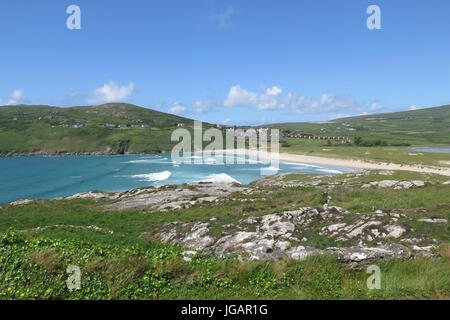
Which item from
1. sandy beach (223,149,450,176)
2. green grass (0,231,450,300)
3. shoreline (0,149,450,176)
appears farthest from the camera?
shoreline (0,149,450,176)

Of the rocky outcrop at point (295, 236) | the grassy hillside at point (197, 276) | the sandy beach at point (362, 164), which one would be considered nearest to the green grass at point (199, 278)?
the grassy hillside at point (197, 276)

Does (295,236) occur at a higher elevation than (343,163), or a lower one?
higher

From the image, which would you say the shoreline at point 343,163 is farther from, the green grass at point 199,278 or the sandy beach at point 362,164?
the green grass at point 199,278

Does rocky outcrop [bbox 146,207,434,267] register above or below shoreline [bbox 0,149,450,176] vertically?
above

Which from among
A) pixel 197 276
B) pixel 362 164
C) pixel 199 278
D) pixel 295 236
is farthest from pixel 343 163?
pixel 199 278

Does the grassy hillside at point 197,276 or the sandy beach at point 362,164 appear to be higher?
the grassy hillside at point 197,276

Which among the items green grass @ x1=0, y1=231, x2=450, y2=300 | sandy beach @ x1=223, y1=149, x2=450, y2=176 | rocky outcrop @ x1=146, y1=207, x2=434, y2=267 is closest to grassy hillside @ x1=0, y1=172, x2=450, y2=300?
green grass @ x1=0, y1=231, x2=450, y2=300

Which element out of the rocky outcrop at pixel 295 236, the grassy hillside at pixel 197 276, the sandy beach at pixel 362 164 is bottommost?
the sandy beach at pixel 362 164

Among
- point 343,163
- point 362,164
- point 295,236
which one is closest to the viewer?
point 295,236

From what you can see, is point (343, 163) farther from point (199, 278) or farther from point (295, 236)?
point (199, 278)

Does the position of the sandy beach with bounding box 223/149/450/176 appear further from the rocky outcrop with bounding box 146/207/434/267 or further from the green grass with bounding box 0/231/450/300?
the green grass with bounding box 0/231/450/300

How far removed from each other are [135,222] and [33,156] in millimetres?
214668

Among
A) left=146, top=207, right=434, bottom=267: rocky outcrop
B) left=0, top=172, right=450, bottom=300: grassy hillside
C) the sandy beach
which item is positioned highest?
left=0, top=172, right=450, bottom=300: grassy hillside
